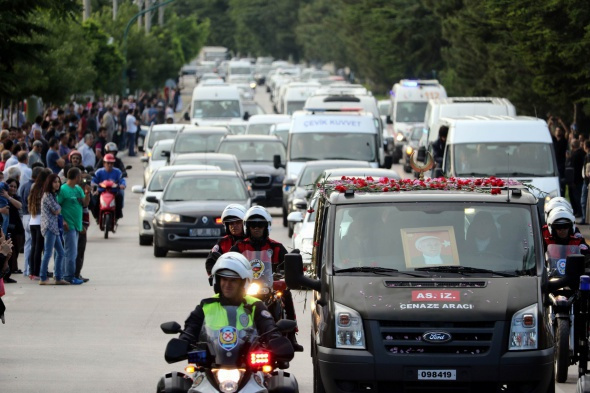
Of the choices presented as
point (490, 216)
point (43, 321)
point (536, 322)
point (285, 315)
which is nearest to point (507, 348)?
point (536, 322)

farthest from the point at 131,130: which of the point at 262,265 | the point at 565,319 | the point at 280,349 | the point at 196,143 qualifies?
the point at 280,349

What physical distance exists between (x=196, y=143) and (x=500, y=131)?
13628mm

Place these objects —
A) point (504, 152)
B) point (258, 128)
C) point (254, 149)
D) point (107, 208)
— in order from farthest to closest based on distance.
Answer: point (258, 128)
point (254, 149)
point (107, 208)
point (504, 152)

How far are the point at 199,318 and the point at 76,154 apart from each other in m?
17.2

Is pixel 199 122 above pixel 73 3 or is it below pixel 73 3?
below

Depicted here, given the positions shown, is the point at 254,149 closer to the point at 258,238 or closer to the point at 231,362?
the point at 258,238

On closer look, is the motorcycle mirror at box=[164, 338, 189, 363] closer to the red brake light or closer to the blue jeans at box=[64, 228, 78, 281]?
the red brake light

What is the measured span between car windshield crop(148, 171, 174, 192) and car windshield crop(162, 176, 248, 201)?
193 cm

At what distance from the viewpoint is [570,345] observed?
13.6 meters

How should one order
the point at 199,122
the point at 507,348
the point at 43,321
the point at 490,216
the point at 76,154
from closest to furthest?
the point at 507,348
the point at 490,216
the point at 43,321
the point at 76,154
the point at 199,122

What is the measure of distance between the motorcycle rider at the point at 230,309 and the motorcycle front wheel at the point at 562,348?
165 inches

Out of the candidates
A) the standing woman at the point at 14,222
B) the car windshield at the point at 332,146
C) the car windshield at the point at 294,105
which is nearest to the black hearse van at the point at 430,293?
the standing woman at the point at 14,222

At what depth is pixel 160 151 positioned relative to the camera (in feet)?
131

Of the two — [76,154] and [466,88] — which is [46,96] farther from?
[466,88]
